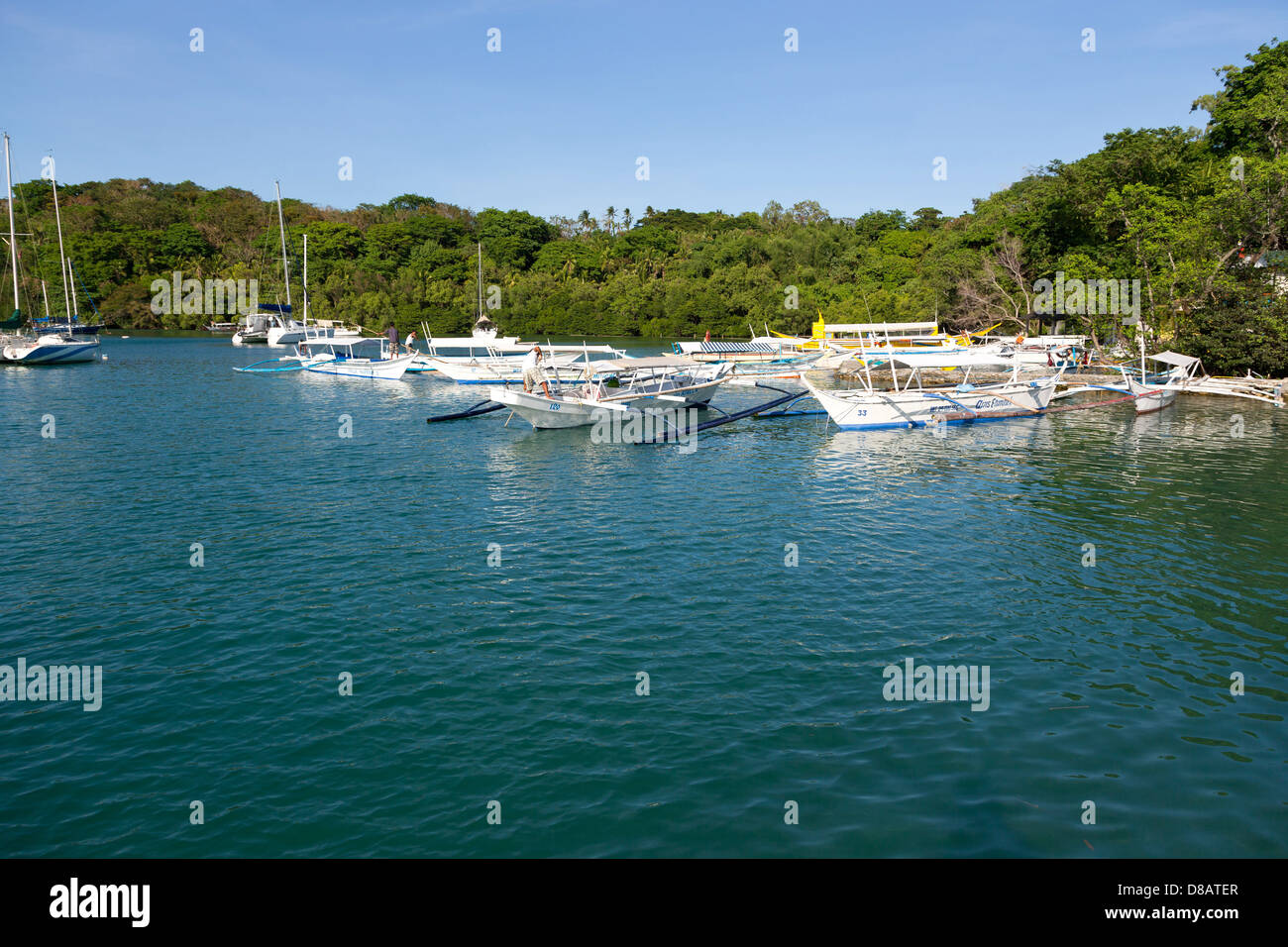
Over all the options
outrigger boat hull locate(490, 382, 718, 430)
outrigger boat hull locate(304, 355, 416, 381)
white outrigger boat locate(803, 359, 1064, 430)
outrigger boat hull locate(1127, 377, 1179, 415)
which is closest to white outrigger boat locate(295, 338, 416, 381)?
outrigger boat hull locate(304, 355, 416, 381)

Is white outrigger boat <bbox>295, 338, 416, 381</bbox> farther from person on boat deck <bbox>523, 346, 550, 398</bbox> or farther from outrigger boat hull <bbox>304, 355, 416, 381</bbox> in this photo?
person on boat deck <bbox>523, 346, 550, 398</bbox>

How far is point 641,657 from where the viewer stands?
52.3ft

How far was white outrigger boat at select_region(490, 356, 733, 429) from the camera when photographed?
1608 inches

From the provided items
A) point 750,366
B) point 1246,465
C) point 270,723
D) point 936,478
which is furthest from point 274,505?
point 750,366

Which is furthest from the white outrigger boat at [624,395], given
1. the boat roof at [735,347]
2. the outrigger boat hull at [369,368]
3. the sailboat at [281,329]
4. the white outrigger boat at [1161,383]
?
the sailboat at [281,329]

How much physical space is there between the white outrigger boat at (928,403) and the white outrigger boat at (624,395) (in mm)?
7185

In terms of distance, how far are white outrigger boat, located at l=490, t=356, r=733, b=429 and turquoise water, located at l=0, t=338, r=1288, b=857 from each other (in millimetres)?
8379

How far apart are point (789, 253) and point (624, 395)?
10922cm

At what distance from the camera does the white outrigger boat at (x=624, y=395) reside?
1608 inches

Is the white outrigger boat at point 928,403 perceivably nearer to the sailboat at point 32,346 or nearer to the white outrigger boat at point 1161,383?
the white outrigger boat at point 1161,383

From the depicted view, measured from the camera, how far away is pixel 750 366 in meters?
76.2

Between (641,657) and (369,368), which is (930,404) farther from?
(369,368)
